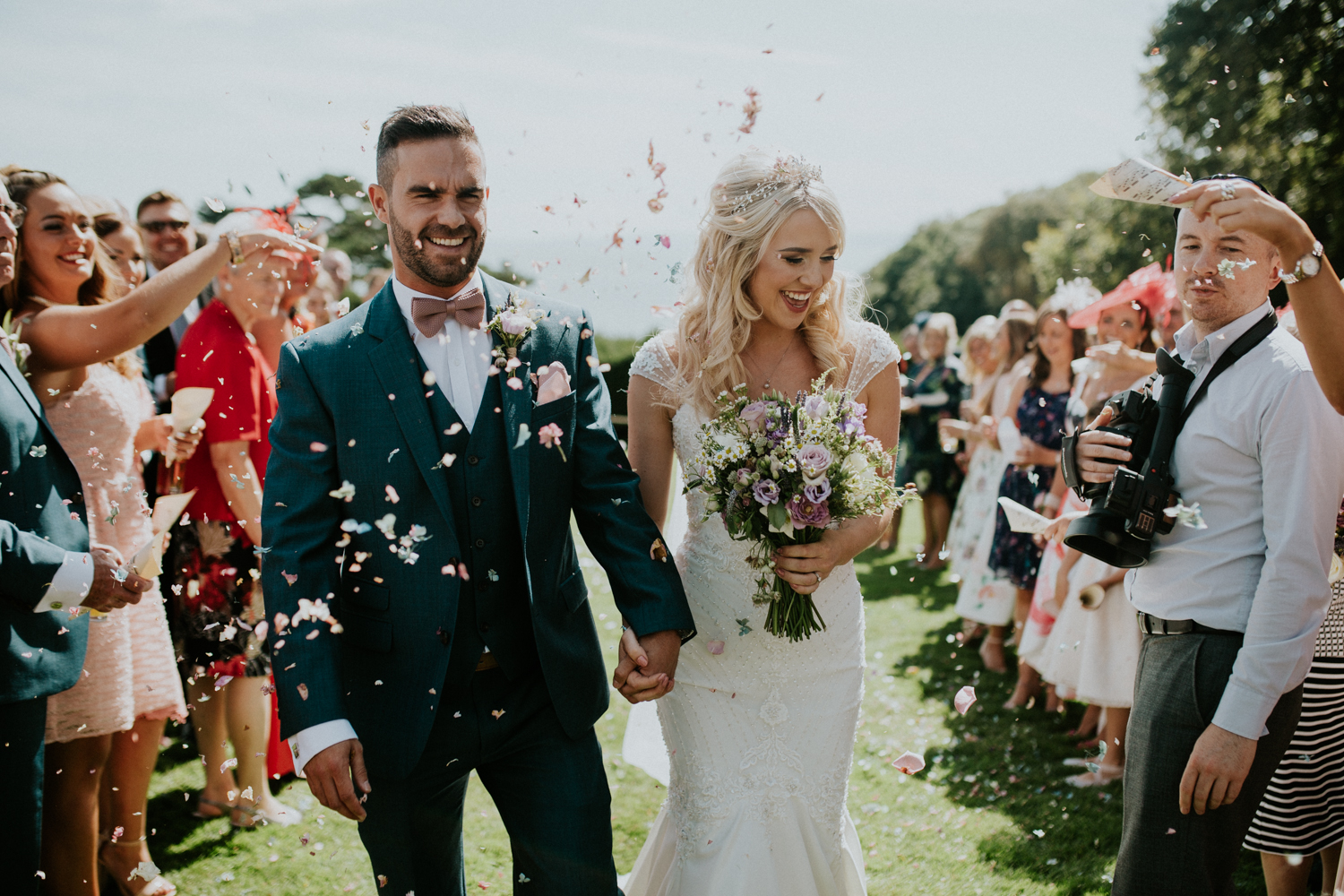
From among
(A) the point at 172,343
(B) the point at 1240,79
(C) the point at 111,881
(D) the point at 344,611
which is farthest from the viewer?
(B) the point at 1240,79

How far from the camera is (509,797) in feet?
9.07

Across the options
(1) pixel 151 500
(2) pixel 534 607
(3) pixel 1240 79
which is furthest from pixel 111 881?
(3) pixel 1240 79

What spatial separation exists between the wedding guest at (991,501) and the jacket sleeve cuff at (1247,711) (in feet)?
15.0

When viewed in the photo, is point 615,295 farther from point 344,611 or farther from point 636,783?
point 636,783

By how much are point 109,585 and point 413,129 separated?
5.59 ft

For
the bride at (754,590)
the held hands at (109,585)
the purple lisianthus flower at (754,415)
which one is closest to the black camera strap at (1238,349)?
the bride at (754,590)

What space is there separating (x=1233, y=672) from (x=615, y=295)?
2304mm

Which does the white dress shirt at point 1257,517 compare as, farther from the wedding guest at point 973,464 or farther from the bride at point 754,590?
the wedding guest at point 973,464

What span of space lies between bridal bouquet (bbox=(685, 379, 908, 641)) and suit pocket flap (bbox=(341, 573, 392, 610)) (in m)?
1.02

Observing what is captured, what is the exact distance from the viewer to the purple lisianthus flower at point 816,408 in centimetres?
289

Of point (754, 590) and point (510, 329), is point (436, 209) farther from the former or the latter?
point (754, 590)

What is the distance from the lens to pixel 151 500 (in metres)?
5.27

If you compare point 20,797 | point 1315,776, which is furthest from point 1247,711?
point 20,797

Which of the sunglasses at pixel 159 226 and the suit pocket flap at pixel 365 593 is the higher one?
the sunglasses at pixel 159 226
